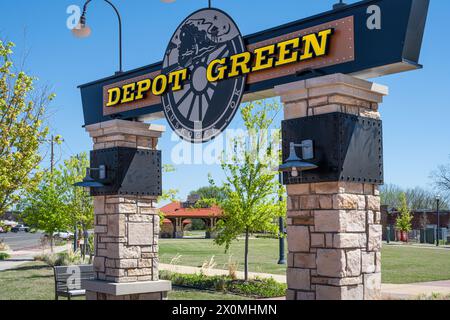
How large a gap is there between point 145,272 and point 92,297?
3.69 ft

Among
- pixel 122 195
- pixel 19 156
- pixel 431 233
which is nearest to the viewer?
pixel 122 195

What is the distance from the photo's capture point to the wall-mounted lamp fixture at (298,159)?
7.18 meters

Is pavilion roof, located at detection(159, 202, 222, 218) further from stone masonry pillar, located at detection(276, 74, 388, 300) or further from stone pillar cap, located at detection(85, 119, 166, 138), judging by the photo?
stone masonry pillar, located at detection(276, 74, 388, 300)

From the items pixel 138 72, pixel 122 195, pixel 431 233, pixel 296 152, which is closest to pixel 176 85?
pixel 138 72

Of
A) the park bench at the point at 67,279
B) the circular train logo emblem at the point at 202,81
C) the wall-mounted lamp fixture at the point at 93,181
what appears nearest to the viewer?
the circular train logo emblem at the point at 202,81

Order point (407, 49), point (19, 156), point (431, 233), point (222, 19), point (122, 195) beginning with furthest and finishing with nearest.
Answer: point (431, 233)
point (19, 156)
point (122, 195)
point (222, 19)
point (407, 49)

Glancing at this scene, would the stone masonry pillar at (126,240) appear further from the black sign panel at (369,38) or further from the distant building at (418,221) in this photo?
the distant building at (418,221)

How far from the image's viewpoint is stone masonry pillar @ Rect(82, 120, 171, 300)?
10.0 metres

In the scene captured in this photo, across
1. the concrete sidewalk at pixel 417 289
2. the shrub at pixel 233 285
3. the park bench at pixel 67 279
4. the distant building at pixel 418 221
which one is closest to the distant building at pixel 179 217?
the distant building at pixel 418 221

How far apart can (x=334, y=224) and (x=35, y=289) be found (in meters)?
11.2

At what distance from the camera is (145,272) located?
409 inches

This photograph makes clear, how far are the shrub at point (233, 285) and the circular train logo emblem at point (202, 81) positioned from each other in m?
6.78

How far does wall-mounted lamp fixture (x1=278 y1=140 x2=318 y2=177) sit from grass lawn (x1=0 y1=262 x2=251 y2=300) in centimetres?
760

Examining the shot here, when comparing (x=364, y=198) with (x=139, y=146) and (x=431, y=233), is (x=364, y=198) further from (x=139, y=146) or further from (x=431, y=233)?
(x=431, y=233)
